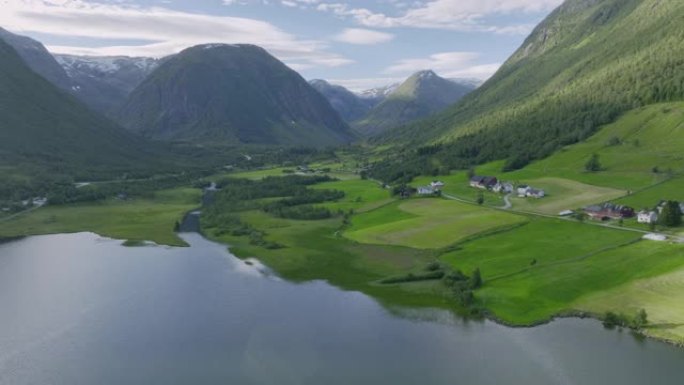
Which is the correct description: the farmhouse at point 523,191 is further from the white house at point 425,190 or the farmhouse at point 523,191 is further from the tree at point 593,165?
the tree at point 593,165

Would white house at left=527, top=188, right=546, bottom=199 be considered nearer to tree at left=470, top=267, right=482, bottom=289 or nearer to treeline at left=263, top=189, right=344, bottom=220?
treeline at left=263, top=189, right=344, bottom=220

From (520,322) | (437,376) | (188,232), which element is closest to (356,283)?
(520,322)

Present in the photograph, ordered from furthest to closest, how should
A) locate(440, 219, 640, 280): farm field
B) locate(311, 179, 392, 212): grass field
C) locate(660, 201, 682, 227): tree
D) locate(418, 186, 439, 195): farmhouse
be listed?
1. locate(418, 186, 439, 195): farmhouse
2. locate(311, 179, 392, 212): grass field
3. locate(660, 201, 682, 227): tree
4. locate(440, 219, 640, 280): farm field

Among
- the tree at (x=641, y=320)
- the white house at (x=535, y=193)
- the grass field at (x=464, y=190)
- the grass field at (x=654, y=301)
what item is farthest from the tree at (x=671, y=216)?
the grass field at (x=464, y=190)

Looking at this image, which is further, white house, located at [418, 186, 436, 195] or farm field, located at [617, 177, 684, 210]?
white house, located at [418, 186, 436, 195]

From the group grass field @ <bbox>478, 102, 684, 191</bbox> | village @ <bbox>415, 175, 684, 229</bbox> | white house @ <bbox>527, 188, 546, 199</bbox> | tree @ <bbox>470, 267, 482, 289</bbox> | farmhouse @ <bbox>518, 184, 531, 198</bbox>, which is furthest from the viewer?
grass field @ <bbox>478, 102, 684, 191</bbox>

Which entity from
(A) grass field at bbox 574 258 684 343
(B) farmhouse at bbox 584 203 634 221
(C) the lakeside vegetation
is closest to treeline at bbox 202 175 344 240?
(C) the lakeside vegetation
